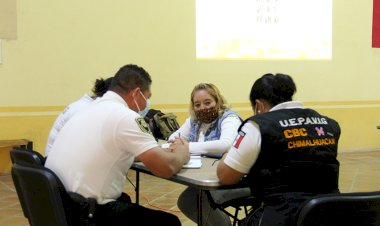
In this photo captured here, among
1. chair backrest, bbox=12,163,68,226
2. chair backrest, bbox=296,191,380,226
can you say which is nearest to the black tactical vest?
chair backrest, bbox=296,191,380,226

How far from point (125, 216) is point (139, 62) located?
4.33m

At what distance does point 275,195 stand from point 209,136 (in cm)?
122

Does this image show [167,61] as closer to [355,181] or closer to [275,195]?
[355,181]

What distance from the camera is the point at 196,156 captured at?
268 centimetres

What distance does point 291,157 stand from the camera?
1.91 meters

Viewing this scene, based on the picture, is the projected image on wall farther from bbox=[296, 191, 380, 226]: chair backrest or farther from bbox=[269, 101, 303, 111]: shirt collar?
bbox=[296, 191, 380, 226]: chair backrest

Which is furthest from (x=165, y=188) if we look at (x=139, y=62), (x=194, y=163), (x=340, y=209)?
(x=340, y=209)

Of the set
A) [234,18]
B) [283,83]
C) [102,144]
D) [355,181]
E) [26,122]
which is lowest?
[355,181]

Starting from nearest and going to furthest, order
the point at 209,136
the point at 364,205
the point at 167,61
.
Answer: the point at 364,205
the point at 209,136
the point at 167,61

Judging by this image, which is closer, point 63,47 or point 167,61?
point 63,47

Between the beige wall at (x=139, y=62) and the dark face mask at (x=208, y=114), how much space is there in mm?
3122

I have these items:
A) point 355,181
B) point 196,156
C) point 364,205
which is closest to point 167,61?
point 355,181

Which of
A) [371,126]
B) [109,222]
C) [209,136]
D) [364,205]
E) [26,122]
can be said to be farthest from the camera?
[371,126]

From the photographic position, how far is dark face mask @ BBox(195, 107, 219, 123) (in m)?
3.14
